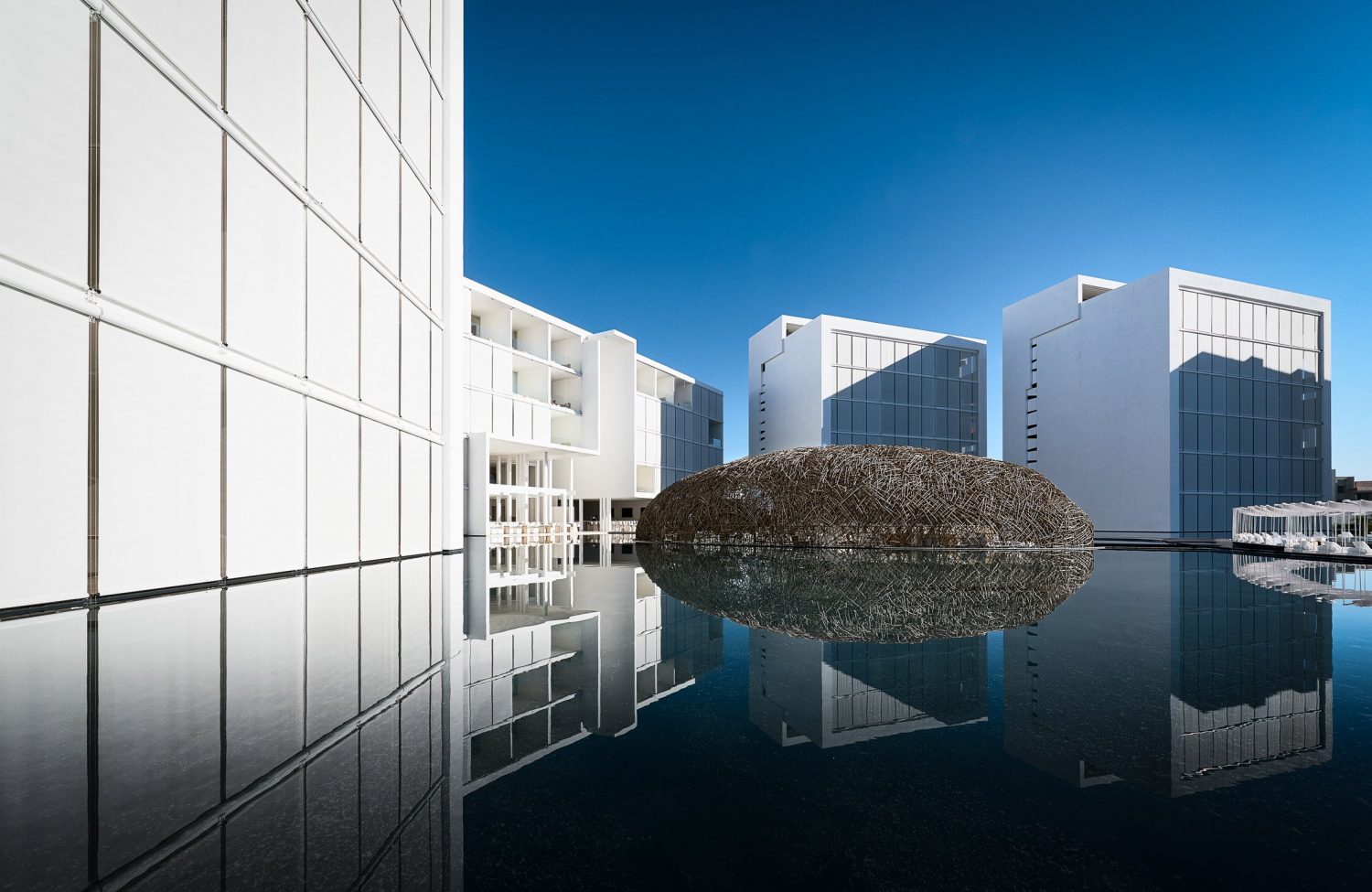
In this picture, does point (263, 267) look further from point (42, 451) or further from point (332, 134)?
point (42, 451)

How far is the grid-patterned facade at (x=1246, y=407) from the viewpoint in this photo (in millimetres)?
30641

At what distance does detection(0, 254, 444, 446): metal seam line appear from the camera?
5.89 meters

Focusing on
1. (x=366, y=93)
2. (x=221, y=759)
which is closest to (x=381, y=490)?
(x=366, y=93)

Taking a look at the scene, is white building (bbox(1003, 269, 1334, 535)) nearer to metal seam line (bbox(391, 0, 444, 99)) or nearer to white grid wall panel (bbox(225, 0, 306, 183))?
metal seam line (bbox(391, 0, 444, 99))

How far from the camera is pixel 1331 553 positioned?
1395cm

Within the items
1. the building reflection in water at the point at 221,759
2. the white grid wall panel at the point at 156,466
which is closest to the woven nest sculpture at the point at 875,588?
the building reflection in water at the point at 221,759

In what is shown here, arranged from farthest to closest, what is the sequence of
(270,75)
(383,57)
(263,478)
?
(383,57)
(270,75)
(263,478)

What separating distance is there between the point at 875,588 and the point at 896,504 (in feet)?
23.9

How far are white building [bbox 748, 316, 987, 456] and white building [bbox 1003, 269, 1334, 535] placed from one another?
21.5 ft

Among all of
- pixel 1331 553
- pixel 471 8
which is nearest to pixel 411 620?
pixel 1331 553

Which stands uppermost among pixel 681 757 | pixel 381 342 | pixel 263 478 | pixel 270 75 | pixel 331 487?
pixel 270 75

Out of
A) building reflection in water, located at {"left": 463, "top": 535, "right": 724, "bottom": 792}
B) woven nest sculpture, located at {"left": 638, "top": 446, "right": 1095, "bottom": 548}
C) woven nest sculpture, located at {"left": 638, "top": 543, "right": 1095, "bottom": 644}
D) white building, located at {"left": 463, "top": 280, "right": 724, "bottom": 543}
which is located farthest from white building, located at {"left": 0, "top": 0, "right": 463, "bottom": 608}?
white building, located at {"left": 463, "top": 280, "right": 724, "bottom": 543}

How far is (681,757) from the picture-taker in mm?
2438

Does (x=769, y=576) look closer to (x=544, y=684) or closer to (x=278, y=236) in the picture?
(x=544, y=684)
